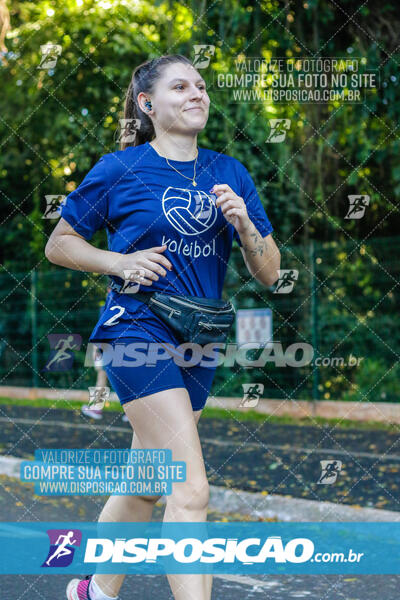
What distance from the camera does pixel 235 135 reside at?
1222 centimetres

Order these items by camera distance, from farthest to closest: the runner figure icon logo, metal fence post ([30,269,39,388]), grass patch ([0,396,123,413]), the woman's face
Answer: metal fence post ([30,269,39,388])
grass patch ([0,396,123,413])
the runner figure icon logo
the woman's face

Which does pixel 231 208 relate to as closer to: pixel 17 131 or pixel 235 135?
pixel 235 135

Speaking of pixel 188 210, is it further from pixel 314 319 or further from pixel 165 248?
pixel 314 319

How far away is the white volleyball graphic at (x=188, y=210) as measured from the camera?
320cm

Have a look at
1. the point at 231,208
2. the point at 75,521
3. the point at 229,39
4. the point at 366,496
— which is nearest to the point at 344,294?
the point at 229,39

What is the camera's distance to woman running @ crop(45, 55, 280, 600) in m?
3.08

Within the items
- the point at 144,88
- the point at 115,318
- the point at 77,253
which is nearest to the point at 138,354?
the point at 115,318

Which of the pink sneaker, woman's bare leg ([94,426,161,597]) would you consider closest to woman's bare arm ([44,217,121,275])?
woman's bare leg ([94,426,161,597])

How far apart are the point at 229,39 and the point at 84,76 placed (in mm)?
6289

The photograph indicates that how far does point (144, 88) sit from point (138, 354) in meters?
1.05

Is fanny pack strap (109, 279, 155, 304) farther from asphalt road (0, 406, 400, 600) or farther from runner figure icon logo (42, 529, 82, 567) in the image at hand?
runner figure icon logo (42, 529, 82, 567)

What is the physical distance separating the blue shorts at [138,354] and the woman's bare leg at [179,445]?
45 mm

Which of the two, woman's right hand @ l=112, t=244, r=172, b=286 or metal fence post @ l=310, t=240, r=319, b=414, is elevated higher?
metal fence post @ l=310, t=240, r=319, b=414

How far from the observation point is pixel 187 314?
3.16 meters
